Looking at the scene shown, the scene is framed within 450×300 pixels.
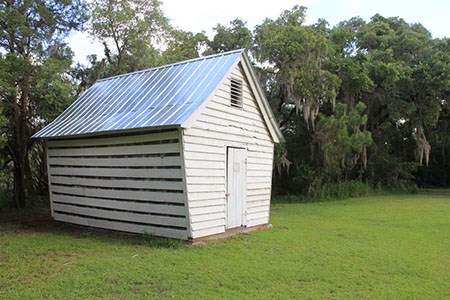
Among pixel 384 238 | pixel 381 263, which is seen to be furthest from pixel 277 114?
pixel 381 263

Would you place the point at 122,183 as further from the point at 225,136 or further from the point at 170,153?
the point at 225,136

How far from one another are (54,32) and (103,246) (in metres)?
8.70

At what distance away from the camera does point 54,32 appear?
12.8 m

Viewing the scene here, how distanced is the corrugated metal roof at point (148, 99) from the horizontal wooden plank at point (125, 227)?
7.89 feet

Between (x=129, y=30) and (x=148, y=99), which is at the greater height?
(x=129, y=30)

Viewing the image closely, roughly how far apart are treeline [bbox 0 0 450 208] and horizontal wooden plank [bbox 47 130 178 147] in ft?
6.75

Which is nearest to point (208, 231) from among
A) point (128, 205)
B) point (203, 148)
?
point (203, 148)

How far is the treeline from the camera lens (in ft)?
40.5

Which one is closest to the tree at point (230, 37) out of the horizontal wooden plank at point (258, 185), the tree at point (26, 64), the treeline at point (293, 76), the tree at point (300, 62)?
the treeline at point (293, 76)

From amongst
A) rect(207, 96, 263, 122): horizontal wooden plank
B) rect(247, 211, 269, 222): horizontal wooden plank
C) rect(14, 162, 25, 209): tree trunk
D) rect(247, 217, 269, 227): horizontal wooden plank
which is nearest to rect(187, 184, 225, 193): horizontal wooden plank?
rect(247, 211, 269, 222): horizontal wooden plank

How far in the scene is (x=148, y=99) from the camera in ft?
31.2

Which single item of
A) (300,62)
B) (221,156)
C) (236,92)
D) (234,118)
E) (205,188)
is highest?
(300,62)

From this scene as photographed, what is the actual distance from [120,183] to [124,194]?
0.99 ft

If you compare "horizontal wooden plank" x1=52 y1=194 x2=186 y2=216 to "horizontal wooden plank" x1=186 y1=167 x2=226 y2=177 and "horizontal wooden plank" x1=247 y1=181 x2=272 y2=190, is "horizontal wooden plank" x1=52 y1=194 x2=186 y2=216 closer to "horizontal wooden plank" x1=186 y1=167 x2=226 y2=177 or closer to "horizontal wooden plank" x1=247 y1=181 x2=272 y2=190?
"horizontal wooden plank" x1=186 y1=167 x2=226 y2=177
